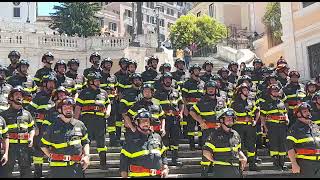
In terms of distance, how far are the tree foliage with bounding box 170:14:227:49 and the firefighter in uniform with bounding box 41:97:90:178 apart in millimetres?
27012

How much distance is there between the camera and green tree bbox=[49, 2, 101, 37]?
124 ft

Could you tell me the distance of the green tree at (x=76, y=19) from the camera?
124 ft

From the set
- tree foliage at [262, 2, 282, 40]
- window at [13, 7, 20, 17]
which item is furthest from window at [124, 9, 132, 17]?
tree foliage at [262, 2, 282, 40]

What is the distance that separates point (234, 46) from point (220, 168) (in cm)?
3018

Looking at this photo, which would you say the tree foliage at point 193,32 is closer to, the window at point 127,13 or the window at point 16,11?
the window at point 16,11

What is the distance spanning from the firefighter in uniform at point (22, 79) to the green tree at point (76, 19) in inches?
1044

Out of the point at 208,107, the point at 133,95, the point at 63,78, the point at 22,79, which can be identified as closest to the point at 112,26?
the point at 63,78

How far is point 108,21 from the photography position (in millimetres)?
61969

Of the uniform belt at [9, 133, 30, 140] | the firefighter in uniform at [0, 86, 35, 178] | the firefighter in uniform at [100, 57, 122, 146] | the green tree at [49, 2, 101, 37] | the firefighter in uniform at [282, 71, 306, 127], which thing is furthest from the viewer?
the green tree at [49, 2, 101, 37]

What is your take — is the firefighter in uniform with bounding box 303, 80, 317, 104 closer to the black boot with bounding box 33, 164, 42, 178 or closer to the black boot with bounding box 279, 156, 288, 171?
the black boot with bounding box 279, 156, 288, 171

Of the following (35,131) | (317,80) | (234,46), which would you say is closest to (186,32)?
(234,46)

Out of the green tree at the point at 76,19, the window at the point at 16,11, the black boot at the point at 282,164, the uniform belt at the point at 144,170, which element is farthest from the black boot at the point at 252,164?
the window at the point at 16,11

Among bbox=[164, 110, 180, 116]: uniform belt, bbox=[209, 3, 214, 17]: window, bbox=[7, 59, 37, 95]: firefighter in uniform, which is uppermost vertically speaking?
bbox=[209, 3, 214, 17]: window

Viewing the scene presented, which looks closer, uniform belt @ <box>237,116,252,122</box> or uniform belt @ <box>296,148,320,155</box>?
uniform belt @ <box>296,148,320,155</box>
